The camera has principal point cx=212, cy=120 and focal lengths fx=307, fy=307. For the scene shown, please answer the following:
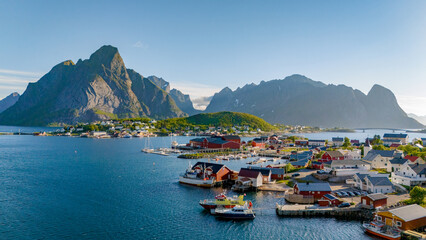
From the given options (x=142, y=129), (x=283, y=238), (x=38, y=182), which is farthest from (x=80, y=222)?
(x=142, y=129)

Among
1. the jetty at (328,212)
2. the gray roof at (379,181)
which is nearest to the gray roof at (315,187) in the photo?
the jetty at (328,212)

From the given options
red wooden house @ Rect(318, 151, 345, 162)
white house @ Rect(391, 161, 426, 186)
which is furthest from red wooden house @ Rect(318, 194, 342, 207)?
red wooden house @ Rect(318, 151, 345, 162)

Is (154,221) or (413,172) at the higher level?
(413,172)

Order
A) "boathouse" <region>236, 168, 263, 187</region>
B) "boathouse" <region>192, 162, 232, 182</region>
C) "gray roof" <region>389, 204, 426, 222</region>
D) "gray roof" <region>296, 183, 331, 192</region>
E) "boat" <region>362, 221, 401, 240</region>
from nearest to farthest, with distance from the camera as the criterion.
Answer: "boat" <region>362, 221, 401, 240</region> → "gray roof" <region>389, 204, 426, 222</region> → "gray roof" <region>296, 183, 331, 192</region> → "boathouse" <region>236, 168, 263, 187</region> → "boathouse" <region>192, 162, 232, 182</region>

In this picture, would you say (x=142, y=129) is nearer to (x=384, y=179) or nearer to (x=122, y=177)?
(x=122, y=177)

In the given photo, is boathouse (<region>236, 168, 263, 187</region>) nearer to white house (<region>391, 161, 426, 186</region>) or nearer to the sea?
the sea

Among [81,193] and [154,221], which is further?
[81,193]
